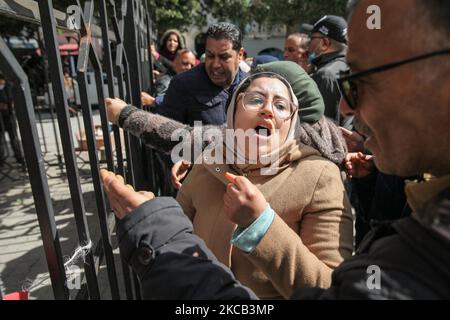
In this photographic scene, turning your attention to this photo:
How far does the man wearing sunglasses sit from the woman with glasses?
1595mm

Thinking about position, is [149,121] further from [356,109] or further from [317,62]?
[317,62]

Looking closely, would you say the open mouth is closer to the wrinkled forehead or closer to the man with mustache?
the wrinkled forehead

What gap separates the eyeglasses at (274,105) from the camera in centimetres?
160

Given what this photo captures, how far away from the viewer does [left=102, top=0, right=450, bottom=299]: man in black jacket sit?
2.30ft

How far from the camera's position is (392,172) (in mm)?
930

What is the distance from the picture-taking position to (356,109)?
3.26 feet

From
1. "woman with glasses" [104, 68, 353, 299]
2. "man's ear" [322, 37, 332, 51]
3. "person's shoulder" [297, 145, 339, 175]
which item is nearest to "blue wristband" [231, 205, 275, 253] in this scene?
"woman with glasses" [104, 68, 353, 299]

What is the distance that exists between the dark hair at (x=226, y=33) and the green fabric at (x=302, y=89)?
120 cm

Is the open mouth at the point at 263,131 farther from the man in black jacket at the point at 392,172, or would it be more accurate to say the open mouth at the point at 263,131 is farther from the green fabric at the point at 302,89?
the man in black jacket at the point at 392,172

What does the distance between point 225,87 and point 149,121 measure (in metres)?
1.01

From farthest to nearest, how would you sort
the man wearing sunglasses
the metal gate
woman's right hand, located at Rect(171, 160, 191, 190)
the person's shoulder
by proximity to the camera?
the man wearing sunglasses
woman's right hand, located at Rect(171, 160, 191, 190)
the person's shoulder
the metal gate

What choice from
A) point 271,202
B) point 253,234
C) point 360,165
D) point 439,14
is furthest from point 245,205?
point 360,165

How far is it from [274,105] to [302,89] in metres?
0.23

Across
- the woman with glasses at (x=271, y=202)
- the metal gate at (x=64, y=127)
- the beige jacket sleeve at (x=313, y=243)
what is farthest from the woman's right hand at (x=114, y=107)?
the beige jacket sleeve at (x=313, y=243)
